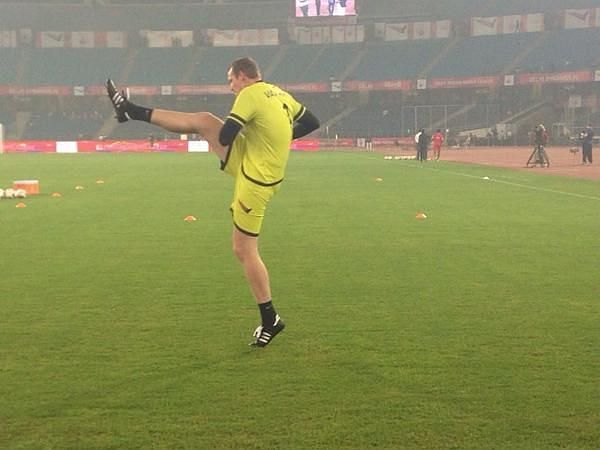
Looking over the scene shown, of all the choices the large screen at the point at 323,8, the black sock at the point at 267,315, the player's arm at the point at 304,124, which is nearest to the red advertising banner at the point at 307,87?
the large screen at the point at 323,8

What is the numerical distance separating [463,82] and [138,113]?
2421 inches

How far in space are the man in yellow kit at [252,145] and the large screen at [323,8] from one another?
64.5 meters

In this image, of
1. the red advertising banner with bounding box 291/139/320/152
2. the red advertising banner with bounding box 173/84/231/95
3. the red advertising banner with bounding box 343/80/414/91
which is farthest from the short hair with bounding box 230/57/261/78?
the red advertising banner with bounding box 173/84/231/95

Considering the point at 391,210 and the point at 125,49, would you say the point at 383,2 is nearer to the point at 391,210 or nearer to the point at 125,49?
the point at 125,49

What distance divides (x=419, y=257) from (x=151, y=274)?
310cm

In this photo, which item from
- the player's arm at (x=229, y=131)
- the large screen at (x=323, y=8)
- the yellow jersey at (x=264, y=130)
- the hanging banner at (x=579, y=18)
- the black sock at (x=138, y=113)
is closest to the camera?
the player's arm at (x=229, y=131)

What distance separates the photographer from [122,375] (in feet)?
15.5

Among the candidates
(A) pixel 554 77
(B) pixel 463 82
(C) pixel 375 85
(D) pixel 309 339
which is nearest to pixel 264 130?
(D) pixel 309 339

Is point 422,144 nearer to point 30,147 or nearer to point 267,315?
point 267,315

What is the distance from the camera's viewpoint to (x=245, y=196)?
550 cm

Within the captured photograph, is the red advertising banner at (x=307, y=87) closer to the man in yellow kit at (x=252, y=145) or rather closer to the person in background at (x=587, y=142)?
the person in background at (x=587, y=142)

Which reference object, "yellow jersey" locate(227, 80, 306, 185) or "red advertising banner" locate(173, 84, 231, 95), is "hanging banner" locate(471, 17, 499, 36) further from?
"yellow jersey" locate(227, 80, 306, 185)

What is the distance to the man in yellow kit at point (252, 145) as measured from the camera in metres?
5.44

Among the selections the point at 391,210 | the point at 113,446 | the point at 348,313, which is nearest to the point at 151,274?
the point at 348,313
